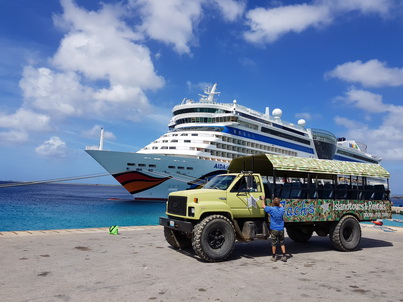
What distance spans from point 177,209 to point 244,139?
33.4 meters

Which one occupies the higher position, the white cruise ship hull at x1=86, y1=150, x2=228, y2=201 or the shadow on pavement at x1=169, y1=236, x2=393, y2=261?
the white cruise ship hull at x1=86, y1=150, x2=228, y2=201

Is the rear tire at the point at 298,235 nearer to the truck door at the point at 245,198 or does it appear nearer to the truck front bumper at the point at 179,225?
the truck door at the point at 245,198

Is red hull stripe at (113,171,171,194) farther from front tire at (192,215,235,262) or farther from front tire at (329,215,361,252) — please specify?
front tire at (192,215,235,262)

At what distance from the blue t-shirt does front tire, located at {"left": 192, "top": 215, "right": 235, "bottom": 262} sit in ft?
3.32

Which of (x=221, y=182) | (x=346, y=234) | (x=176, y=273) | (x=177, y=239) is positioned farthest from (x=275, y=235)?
(x=346, y=234)

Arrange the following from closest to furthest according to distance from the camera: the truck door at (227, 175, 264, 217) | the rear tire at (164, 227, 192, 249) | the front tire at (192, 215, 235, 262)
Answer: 1. the front tire at (192, 215, 235, 262)
2. the truck door at (227, 175, 264, 217)
3. the rear tire at (164, 227, 192, 249)

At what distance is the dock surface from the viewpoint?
16.3 ft

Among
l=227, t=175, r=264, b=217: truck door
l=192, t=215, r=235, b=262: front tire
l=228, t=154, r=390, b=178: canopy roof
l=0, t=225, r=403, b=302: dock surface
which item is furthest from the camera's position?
l=228, t=154, r=390, b=178: canopy roof

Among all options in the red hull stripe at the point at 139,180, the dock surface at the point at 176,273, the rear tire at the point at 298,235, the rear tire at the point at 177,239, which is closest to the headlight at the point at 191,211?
the dock surface at the point at 176,273

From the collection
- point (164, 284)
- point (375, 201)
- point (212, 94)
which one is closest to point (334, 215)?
point (375, 201)

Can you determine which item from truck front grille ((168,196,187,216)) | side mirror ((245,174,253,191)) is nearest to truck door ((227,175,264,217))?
side mirror ((245,174,253,191))

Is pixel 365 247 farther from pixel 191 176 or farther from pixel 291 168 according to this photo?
pixel 191 176

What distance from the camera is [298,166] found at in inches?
346

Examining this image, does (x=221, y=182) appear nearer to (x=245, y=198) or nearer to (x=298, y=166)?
(x=245, y=198)
